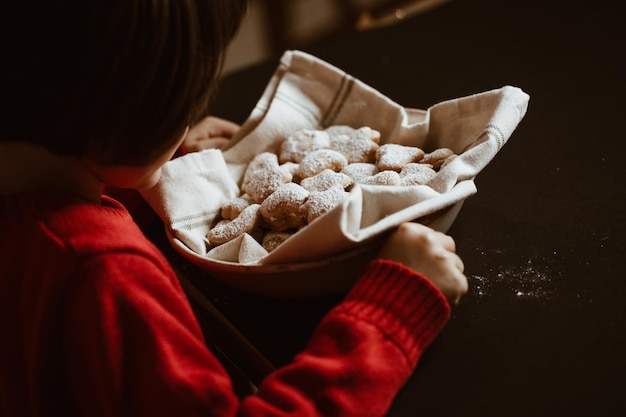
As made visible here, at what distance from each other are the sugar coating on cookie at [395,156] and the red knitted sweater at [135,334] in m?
0.17

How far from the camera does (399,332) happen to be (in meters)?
0.53

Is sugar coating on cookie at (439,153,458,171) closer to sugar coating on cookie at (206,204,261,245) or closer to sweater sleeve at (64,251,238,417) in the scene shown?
sugar coating on cookie at (206,204,261,245)

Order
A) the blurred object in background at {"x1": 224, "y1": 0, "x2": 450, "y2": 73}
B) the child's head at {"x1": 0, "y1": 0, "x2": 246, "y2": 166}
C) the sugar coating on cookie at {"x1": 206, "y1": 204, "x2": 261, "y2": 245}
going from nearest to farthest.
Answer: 1. the child's head at {"x1": 0, "y1": 0, "x2": 246, "y2": 166}
2. the sugar coating on cookie at {"x1": 206, "y1": 204, "x2": 261, "y2": 245}
3. the blurred object in background at {"x1": 224, "y1": 0, "x2": 450, "y2": 73}

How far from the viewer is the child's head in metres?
0.46

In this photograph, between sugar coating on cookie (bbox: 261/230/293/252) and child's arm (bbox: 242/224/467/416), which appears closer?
child's arm (bbox: 242/224/467/416)

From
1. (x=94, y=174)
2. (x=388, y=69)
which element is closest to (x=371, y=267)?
(x=94, y=174)

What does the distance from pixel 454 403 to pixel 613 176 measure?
384 mm

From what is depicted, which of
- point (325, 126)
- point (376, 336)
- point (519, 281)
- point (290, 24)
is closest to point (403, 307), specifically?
point (376, 336)

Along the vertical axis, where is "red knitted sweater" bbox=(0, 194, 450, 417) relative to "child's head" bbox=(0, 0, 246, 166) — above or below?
below

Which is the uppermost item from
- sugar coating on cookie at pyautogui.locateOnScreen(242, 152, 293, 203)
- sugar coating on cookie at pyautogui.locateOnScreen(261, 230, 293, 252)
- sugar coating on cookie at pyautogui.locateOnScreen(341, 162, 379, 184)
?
sugar coating on cookie at pyautogui.locateOnScreen(341, 162, 379, 184)

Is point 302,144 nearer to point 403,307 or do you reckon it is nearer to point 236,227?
point 236,227

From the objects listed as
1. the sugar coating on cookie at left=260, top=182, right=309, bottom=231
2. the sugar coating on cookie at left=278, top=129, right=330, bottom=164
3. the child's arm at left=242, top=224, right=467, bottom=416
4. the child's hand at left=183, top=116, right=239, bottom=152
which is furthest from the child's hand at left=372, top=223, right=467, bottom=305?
the child's hand at left=183, top=116, right=239, bottom=152

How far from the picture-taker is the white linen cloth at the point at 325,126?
56 cm

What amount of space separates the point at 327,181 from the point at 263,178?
0.09m
